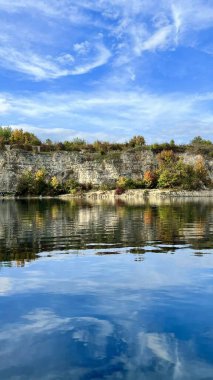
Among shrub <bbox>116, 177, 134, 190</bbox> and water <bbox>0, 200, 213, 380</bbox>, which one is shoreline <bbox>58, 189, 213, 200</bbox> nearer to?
shrub <bbox>116, 177, 134, 190</bbox>

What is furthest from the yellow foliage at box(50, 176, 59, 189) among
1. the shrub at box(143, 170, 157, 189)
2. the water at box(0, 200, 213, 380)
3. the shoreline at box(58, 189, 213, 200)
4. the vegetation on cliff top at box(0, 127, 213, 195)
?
the water at box(0, 200, 213, 380)

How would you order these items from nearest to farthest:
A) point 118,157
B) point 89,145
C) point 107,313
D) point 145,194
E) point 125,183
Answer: point 107,313, point 145,194, point 125,183, point 118,157, point 89,145

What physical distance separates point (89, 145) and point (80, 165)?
56.7 ft

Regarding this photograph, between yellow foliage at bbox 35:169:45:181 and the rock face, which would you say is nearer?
yellow foliage at bbox 35:169:45:181

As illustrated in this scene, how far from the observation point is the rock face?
132 m

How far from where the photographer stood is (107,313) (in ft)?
33.4

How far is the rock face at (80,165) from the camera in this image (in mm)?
132500

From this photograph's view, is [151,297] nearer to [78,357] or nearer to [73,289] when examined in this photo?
[73,289]

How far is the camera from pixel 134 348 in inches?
315

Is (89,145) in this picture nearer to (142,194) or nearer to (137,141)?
(137,141)

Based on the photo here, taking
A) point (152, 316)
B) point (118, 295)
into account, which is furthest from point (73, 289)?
point (152, 316)

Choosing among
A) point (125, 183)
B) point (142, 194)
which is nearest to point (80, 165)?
point (125, 183)

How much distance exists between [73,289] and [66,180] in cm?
12164

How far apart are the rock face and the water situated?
113 meters
